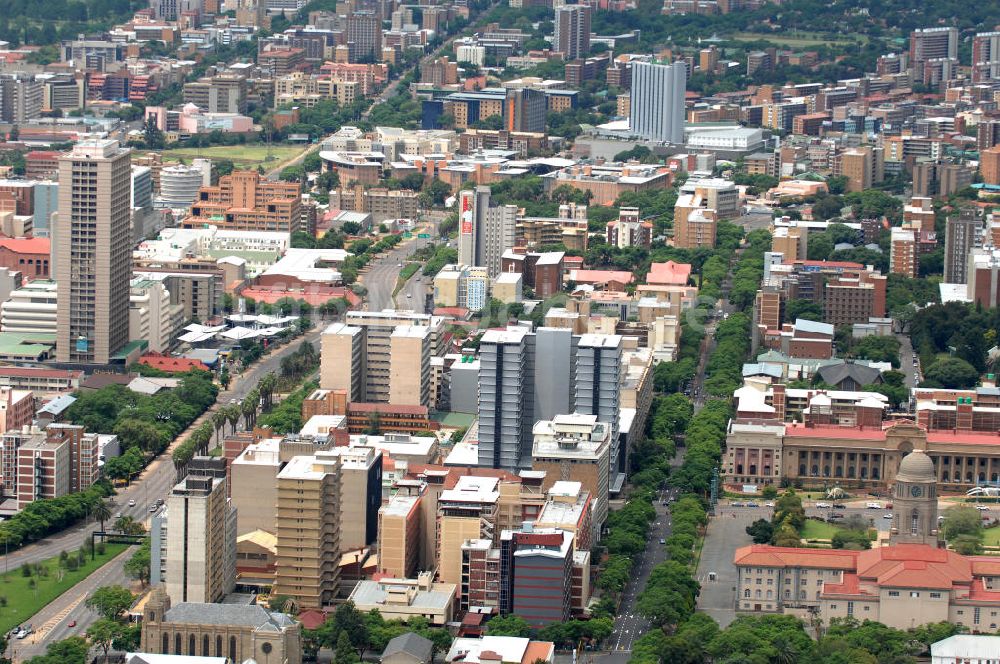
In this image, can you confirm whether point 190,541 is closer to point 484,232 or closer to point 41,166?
point 484,232

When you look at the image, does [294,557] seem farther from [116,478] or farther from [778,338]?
[778,338]

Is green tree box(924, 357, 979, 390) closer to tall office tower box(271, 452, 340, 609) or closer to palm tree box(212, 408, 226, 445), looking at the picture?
palm tree box(212, 408, 226, 445)

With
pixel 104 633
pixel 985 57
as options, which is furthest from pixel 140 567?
pixel 985 57

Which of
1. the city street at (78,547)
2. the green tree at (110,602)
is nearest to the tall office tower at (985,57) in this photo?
the city street at (78,547)

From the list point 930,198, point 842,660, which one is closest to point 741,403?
point 842,660

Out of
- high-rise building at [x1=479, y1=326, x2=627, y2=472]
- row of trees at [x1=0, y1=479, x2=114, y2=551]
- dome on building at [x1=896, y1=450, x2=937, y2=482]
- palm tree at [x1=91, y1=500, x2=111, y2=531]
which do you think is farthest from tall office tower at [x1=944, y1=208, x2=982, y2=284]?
palm tree at [x1=91, y1=500, x2=111, y2=531]

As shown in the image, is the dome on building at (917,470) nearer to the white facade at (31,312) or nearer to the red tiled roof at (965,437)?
the red tiled roof at (965,437)
